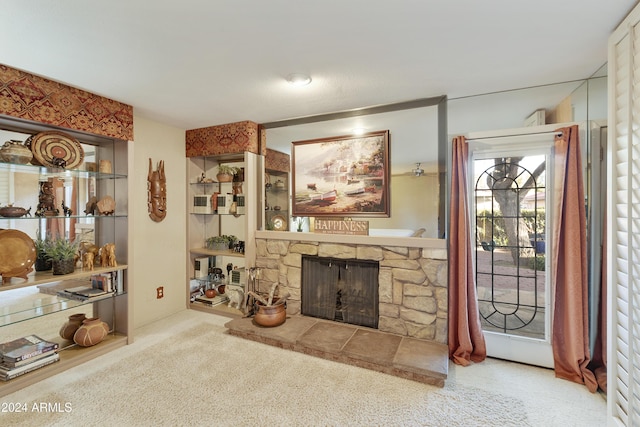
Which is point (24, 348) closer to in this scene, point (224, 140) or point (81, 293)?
point (81, 293)

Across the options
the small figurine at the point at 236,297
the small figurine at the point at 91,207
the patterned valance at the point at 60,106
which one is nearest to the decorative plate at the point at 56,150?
the patterned valance at the point at 60,106

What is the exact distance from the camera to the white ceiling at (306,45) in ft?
4.76

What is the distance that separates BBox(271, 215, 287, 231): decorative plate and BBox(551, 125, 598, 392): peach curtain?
261cm

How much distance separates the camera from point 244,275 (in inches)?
142

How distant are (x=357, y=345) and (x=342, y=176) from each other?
1.66 meters

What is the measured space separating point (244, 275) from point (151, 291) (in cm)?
106

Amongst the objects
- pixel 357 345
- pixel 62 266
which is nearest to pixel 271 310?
pixel 357 345

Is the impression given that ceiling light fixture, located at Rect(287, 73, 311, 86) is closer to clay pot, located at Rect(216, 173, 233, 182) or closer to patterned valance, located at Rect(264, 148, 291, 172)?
patterned valance, located at Rect(264, 148, 291, 172)

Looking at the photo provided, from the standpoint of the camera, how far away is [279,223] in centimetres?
350

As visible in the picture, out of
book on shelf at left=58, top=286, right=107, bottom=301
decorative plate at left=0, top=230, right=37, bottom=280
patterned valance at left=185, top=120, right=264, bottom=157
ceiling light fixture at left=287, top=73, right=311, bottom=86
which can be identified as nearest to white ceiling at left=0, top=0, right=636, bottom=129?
ceiling light fixture at left=287, top=73, right=311, bottom=86

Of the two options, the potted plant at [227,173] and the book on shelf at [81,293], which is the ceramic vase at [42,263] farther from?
the potted plant at [227,173]

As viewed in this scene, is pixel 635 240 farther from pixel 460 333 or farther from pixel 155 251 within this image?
pixel 155 251

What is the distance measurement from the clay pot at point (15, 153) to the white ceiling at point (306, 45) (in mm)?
579

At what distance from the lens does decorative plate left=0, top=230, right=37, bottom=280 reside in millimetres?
2154
